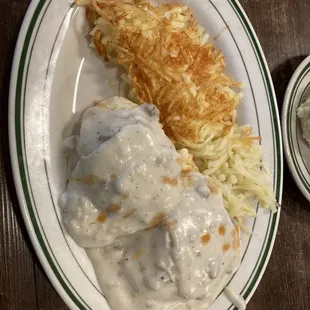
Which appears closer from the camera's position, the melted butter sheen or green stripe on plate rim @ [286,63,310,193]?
the melted butter sheen

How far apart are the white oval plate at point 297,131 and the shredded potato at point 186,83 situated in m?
0.28

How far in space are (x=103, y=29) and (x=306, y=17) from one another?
1252 mm

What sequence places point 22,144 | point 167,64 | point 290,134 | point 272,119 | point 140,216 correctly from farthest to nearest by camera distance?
point 290,134 < point 272,119 < point 167,64 < point 140,216 < point 22,144

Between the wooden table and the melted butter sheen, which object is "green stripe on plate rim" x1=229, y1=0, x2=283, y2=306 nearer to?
the wooden table

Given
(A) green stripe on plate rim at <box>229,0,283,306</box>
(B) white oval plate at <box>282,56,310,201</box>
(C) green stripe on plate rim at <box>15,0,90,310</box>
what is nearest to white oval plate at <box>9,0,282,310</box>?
(C) green stripe on plate rim at <box>15,0,90,310</box>

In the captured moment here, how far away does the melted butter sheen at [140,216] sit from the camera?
129cm

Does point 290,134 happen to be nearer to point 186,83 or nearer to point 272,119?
point 272,119

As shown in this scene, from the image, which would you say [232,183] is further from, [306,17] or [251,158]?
[306,17]

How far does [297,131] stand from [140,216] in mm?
1087

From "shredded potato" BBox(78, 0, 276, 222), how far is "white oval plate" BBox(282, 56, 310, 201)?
280 millimetres

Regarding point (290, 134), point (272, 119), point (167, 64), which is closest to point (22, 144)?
point (167, 64)

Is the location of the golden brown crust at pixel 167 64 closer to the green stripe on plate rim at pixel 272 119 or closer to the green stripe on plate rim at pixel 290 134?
the green stripe on plate rim at pixel 272 119

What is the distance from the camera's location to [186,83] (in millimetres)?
1539

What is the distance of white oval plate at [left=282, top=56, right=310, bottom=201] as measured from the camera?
6.57 ft
